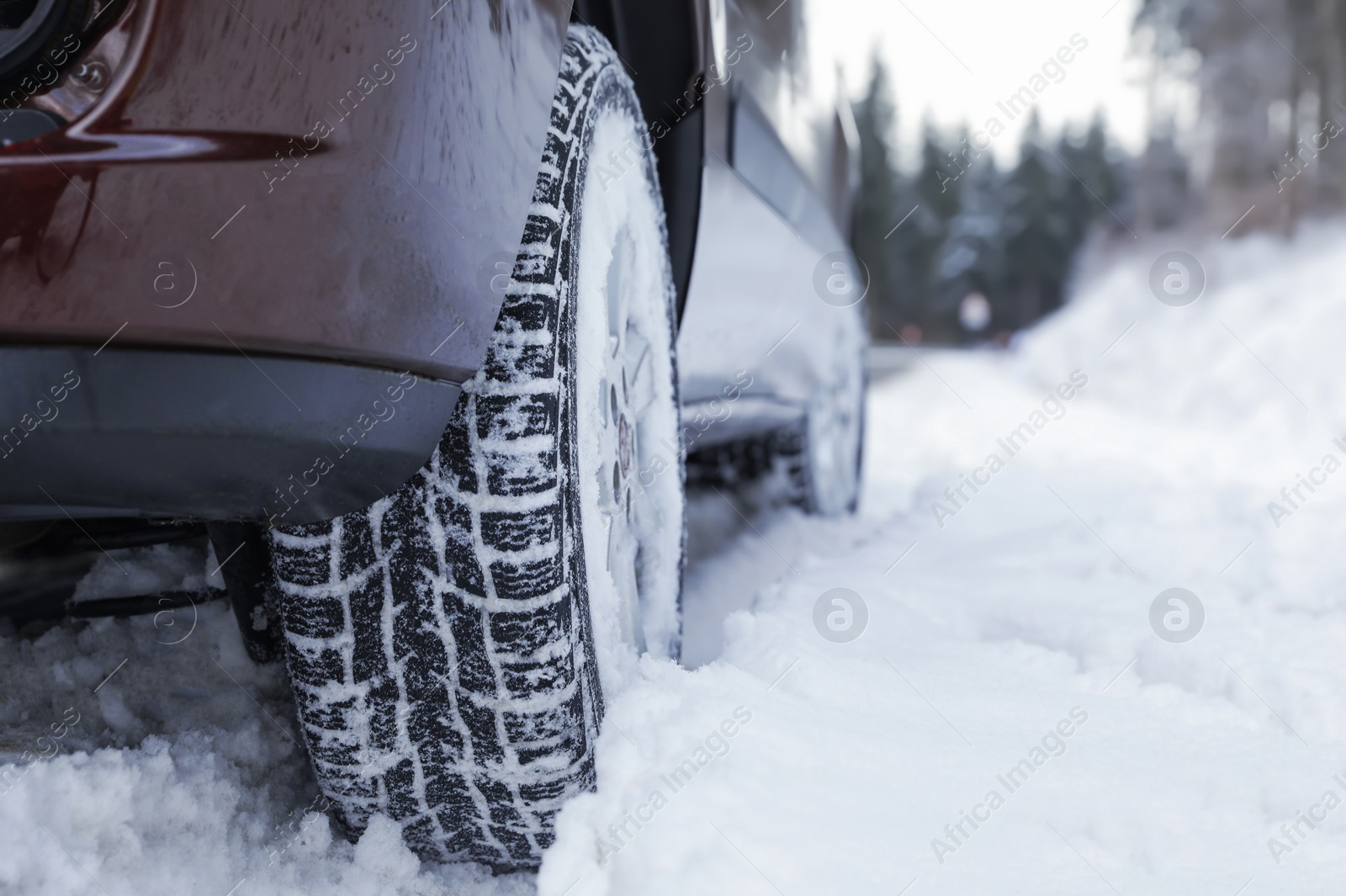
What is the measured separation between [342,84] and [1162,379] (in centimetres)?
983

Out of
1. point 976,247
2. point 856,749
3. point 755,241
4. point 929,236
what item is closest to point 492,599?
point 856,749

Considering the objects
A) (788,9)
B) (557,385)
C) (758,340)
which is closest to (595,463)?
(557,385)

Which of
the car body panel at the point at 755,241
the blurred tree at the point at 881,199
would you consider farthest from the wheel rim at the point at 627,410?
the blurred tree at the point at 881,199

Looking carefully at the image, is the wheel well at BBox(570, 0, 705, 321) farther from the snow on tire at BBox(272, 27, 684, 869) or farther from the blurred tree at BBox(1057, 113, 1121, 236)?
the blurred tree at BBox(1057, 113, 1121, 236)

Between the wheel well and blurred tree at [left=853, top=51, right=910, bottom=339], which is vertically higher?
the wheel well

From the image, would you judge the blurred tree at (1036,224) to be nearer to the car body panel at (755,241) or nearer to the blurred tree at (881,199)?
the blurred tree at (881,199)

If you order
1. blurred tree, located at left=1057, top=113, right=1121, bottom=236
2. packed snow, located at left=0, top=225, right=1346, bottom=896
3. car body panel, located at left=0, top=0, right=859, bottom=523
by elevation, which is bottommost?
blurred tree, located at left=1057, top=113, right=1121, bottom=236

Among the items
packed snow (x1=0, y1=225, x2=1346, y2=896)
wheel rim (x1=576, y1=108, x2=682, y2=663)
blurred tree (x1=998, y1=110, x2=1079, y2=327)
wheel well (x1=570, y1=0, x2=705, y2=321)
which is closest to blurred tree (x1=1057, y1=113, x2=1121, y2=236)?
blurred tree (x1=998, y1=110, x2=1079, y2=327)

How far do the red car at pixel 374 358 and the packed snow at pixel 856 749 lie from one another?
11 cm

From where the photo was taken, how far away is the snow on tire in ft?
2.91

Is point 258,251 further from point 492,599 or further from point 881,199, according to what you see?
point 881,199

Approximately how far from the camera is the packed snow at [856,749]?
92cm

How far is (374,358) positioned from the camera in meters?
0.75

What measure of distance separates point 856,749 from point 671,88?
3.25 ft
